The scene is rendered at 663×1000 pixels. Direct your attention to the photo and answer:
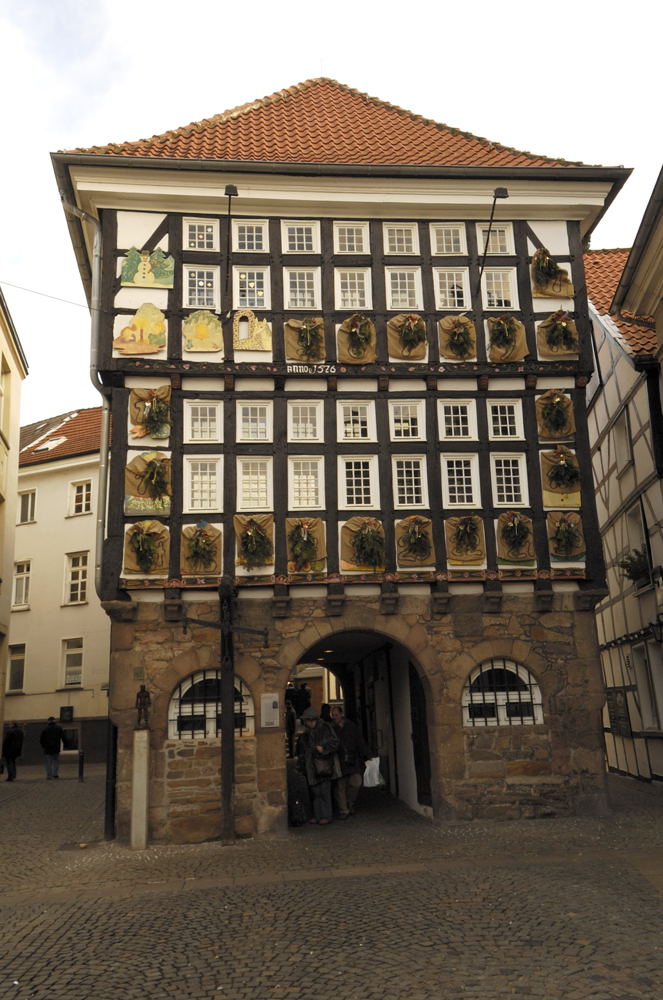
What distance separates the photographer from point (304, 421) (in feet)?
52.9

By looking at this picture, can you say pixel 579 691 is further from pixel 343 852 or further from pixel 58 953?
pixel 58 953

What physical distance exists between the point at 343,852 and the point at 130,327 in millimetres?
8953

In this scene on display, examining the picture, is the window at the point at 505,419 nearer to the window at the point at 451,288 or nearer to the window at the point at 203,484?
the window at the point at 451,288

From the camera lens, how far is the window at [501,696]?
→ 15266 mm

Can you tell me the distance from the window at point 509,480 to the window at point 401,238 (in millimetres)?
4131

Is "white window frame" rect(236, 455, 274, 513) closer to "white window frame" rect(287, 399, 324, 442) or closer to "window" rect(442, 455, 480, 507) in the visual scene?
"white window frame" rect(287, 399, 324, 442)

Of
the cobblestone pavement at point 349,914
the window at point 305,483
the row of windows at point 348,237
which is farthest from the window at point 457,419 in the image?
the cobblestone pavement at point 349,914

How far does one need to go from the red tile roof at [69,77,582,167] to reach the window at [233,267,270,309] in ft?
6.17

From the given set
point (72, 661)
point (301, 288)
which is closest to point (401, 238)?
point (301, 288)

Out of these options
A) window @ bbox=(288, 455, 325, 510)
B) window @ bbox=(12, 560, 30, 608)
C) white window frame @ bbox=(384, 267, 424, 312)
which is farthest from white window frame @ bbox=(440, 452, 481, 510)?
window @ bbox=(12, 560, 30, 608)

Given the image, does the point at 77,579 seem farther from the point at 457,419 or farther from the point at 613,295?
the point at 457,419

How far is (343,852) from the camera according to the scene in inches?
505

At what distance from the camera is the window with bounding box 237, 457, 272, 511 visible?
51.4 ft

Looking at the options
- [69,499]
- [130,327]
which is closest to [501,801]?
[130,327]
